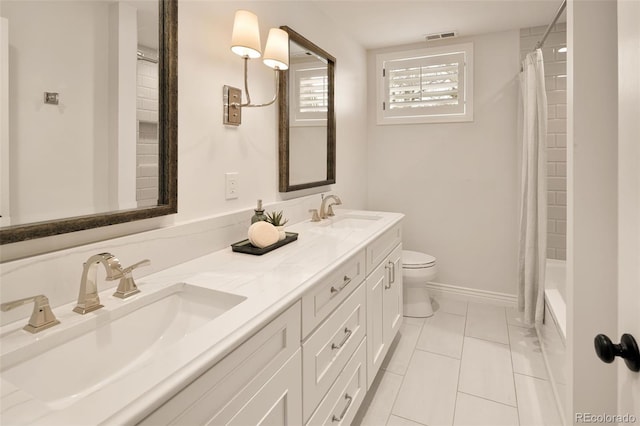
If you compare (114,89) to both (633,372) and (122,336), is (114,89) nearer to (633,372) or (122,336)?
(122,336)

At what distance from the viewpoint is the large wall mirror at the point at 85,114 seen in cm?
86

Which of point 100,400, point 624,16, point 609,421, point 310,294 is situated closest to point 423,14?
point 624,16

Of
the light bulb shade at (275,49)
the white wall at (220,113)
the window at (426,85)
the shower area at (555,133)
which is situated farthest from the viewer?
the window at (426,85)

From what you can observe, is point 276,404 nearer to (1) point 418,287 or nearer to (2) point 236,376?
(2) point 236,376

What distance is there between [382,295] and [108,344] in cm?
138

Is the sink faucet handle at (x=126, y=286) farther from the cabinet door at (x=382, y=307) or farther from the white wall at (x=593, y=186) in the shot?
the white wall at (x=593, y=186)

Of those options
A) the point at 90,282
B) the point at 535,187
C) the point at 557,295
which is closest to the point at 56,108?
the point at 90,282

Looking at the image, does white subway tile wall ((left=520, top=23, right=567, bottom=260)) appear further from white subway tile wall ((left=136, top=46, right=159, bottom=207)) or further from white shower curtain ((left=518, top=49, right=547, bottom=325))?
white subway tile wall ((left=136, top=46, right=159, bottom=207))

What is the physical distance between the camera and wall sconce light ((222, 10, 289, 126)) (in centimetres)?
147

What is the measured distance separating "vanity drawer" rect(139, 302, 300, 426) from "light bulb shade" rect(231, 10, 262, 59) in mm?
1073

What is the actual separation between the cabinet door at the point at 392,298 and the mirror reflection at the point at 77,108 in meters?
1.33

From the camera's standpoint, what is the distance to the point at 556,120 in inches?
109

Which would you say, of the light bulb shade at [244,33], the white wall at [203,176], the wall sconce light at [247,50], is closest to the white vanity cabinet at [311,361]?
the white wall at [203,176]

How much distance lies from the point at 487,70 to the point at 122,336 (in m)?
3.15
